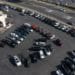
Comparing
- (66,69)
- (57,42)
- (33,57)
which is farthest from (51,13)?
(66,69)

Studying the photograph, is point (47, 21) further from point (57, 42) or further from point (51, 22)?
point (57, 42)

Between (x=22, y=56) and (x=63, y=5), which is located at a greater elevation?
(x=63, y=5)

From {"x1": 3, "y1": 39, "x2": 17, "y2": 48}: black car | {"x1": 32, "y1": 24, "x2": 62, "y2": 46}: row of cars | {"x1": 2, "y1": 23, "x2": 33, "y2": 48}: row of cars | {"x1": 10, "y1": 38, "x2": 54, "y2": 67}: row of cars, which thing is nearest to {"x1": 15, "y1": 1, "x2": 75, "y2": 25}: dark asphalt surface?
{"x1": 32, "y1": 24, "x2": 62, "y2": 46}: row of cars

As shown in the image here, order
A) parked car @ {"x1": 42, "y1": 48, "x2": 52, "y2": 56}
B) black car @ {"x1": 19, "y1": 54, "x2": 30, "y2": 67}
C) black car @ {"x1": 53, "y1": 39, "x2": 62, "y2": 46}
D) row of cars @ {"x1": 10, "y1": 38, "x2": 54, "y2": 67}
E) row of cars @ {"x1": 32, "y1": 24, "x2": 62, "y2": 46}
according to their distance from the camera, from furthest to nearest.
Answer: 1. row of cars @ {"x1": 32, "y1": 24, "x2": 62, "y2": 46}
2. black car @ {"x1": 53, "y1": 39, "x2": 62, "y2": 46}
3. parked car @ {"x1": 42, "y1": 48, "x2": 52, "y2": 56}
4. row of cars @ {"x1": 10, "y1": 38, "x2": 54, "y2": 67}
5. black car @ {"x1": 19, "y1": 54, "x2": 30, "y2": 67}

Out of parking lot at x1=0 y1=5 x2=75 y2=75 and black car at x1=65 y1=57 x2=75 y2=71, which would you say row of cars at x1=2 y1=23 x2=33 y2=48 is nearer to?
parking lot at x1=0 y1=5 x2=75 y2=75

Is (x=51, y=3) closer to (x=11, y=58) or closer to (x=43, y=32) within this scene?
(x=43, y=32)

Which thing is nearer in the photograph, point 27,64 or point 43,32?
point 27,64

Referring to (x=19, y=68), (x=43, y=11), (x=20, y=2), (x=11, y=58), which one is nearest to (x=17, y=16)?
(x=43, y=11)
